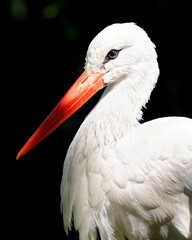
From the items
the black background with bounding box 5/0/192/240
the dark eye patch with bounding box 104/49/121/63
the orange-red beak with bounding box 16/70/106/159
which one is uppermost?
the dark eye patch with bounding box 104/49/121/63

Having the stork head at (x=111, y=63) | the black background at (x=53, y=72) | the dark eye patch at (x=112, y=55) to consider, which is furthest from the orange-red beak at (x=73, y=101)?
the black background at (x=53, y=72)

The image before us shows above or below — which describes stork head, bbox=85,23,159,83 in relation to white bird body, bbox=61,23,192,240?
above

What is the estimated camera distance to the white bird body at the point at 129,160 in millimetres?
3062

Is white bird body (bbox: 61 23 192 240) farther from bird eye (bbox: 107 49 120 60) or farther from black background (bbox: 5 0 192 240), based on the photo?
black background (bbox: 5 0 192 240)

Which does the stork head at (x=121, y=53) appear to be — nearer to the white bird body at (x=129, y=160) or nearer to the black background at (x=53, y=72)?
the white bird body at (x=129, y=160)

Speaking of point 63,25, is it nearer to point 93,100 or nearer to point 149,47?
point 93,100

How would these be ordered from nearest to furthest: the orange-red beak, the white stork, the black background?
the white stork
the orange-red beak
the black background

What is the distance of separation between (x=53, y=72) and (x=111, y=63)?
6.99 feet

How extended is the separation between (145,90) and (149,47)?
7.7 inches

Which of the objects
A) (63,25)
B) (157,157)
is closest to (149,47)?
(157,157)

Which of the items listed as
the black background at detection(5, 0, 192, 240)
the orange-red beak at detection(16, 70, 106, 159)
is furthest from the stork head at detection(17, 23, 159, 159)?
the black background at detection(5, 0, 192, 240)

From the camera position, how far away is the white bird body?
306 centimetres

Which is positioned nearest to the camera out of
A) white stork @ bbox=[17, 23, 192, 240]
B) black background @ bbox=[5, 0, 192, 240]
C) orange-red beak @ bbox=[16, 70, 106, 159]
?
white stork @ bbox=[17, 23, 192, 240]

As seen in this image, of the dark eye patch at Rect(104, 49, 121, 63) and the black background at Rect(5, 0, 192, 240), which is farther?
the black background at Rect(5, 0, 192, 240)
